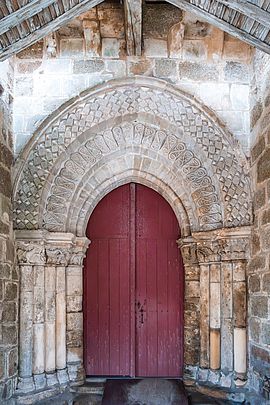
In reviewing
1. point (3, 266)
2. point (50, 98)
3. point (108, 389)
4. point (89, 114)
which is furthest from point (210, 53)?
point (108, 389)

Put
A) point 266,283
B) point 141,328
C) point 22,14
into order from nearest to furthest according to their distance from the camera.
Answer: point 22,14 → point 266,283 → point 141,328

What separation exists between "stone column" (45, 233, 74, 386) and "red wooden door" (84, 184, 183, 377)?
45 centimetres

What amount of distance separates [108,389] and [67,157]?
2.20 metres

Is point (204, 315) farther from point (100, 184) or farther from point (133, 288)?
point (100, 184)

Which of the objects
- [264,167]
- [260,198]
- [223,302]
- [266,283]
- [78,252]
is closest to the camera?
[266,283]

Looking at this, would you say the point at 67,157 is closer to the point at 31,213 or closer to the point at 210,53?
the point at 31,213

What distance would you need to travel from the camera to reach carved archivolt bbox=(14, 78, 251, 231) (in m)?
4.32

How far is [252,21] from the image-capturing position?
2.68m

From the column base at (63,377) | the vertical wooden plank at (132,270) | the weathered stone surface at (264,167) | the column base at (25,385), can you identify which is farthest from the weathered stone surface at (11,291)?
the weathered stone surface at (264,167)

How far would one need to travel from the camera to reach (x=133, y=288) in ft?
15.9

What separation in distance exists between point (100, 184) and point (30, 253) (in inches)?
38.2

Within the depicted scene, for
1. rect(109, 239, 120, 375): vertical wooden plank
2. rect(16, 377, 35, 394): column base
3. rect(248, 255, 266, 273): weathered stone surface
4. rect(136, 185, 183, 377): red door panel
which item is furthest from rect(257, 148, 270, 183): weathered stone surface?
rect(16, 377, 35, 394): column base

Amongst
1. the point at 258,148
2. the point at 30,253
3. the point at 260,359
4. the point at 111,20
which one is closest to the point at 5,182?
the point at 30,253

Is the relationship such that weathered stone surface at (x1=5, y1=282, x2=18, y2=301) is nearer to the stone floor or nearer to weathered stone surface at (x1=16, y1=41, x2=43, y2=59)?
the stone floor
